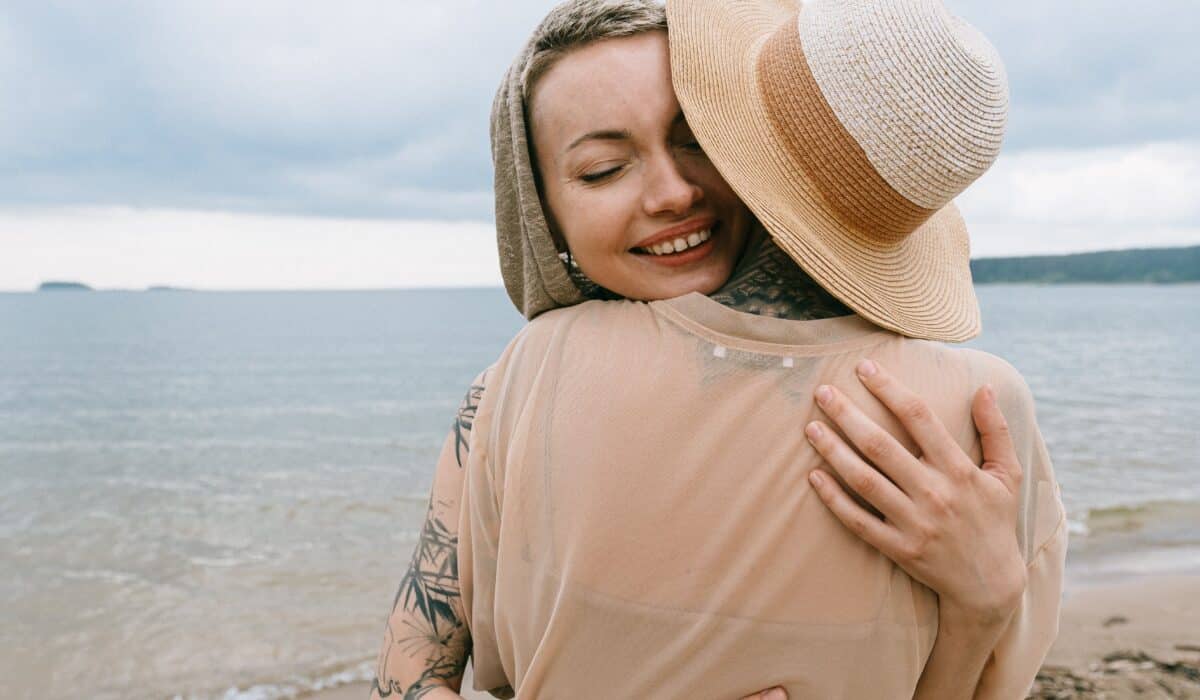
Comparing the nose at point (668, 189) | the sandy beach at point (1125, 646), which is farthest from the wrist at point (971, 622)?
the sandy beach at point (1125, 646)

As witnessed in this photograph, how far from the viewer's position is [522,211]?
1816mm

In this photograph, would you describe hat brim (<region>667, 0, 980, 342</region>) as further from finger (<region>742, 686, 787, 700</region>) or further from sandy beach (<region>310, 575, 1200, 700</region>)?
sandy beach (<region>310, 575, 1200, 700</region>)

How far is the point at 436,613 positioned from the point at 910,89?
1264 mm

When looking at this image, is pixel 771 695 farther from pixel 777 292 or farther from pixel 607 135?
pixel 607 135

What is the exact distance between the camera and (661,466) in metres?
1.36

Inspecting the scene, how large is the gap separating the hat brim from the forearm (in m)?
0.47

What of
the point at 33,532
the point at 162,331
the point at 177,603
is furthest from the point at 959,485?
the point at 162,331

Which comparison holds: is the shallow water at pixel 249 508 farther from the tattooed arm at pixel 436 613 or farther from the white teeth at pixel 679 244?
the white teeth at pixel 679 244

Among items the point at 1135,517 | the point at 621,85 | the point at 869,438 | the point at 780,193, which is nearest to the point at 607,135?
the point at 621,85

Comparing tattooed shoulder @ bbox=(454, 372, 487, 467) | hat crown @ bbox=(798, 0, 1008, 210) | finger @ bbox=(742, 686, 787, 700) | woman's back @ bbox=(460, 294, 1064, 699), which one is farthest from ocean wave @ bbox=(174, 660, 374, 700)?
hat crown @ bbox=(798, 0, 1008, 210)

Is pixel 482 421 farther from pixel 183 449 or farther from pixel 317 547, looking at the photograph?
pixel 183 449

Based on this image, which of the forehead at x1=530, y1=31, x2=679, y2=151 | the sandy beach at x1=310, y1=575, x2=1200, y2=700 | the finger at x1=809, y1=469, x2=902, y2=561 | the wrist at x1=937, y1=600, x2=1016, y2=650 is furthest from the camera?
the sandy beach at x1=310, y1=575, x2=1200, y2=700

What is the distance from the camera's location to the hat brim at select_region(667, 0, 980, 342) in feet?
4.69

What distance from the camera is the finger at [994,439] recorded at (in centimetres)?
141
